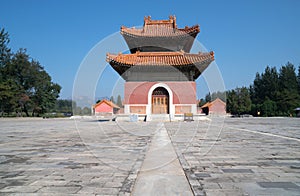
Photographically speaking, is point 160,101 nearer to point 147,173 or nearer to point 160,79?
point 160,79

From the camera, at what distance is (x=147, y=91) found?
19594 millimetres

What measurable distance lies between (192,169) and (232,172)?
2.00 feet

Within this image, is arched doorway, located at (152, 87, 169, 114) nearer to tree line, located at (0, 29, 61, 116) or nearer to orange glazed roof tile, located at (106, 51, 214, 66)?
orange glazed roof tile, located at (106, 51, 214, 66)

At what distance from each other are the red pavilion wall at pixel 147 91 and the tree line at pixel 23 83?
86.3 feet

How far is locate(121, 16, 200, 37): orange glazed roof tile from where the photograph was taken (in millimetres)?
20500

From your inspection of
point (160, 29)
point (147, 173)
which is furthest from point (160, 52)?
point (147, 173)

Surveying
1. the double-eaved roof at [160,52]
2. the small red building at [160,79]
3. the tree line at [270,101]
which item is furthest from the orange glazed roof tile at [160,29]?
the tree line at [270,101]

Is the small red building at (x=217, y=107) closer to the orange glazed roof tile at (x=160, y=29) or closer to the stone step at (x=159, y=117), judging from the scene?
the orange glazed roof tile at (x=160, y=29)

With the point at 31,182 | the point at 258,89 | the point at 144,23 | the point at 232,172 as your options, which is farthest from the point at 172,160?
the point at 258,89

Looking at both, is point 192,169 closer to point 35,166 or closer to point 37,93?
point 35,166

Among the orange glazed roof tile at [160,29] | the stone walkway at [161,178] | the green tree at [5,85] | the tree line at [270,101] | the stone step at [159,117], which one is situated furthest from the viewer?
the tree line at [270,101]

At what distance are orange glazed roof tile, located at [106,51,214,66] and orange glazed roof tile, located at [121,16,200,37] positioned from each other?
2.17 meters

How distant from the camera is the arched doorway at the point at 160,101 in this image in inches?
786

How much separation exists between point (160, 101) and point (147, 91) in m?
1.54
